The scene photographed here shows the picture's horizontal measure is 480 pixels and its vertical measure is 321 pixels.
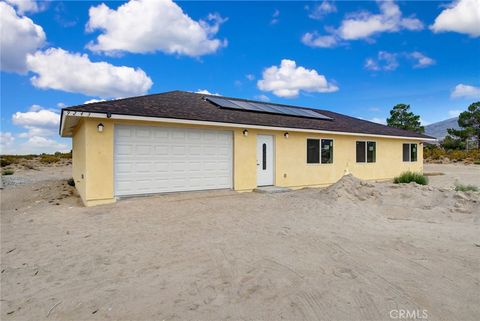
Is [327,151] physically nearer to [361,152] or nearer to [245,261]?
[361,152]

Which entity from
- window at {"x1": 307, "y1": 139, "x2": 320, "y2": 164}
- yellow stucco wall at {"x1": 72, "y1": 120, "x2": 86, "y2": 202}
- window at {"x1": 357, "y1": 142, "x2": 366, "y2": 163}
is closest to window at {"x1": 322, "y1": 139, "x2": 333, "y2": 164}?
window at {"x1": 307, "y1": 139, "x2": 320, "y2": 164}

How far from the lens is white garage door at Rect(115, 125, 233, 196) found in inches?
341

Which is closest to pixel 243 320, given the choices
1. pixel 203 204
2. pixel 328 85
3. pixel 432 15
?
pixel 203 204

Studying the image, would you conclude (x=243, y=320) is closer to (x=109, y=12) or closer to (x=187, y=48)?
(x=109, y=12)

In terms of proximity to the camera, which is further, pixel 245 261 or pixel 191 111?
Answer: pixel 191 111

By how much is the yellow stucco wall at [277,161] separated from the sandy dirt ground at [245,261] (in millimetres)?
1089

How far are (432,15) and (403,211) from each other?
40.3ft

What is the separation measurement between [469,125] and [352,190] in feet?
124

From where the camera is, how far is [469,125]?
35.9m

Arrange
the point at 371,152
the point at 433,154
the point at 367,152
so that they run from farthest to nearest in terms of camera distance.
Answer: the point at 433,154, the point at 371,152, the point at 367,152

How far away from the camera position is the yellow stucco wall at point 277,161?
8.12 meters

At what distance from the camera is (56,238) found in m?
5.37

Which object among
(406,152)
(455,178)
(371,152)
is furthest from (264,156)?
(455,178)

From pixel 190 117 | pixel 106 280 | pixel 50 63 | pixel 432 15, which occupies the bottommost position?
pixel 106 280
